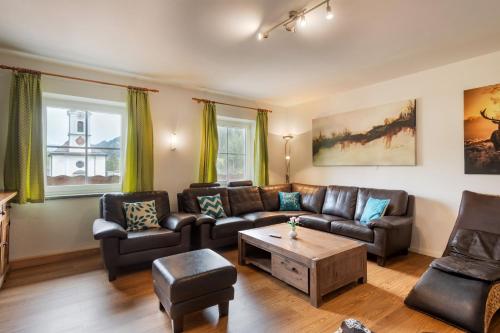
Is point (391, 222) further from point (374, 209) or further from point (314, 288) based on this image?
point (314, 288)

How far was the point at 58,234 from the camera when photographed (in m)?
3.36

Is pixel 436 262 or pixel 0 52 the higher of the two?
pixel 0 52

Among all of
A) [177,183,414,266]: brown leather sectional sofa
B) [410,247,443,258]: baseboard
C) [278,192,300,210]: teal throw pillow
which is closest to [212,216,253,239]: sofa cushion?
[177,183,414,266]: brown leather sectional sofa

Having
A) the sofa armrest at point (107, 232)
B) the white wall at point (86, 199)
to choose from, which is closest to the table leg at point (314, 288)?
the sofa armrest at point (107, 232)

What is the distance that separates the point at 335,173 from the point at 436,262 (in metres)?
2.62

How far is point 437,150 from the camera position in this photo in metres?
3.44

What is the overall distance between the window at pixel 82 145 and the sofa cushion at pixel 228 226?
67.6 inches

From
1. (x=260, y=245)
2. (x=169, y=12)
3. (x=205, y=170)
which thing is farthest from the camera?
(x=205, y=170)

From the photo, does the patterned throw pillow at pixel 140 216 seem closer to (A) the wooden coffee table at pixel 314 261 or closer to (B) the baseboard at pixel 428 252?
(A) the wooden coffee table at pixel 314 261

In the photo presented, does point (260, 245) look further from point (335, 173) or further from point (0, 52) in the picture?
point (0, 52)

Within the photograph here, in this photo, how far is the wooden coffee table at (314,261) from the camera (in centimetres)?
229

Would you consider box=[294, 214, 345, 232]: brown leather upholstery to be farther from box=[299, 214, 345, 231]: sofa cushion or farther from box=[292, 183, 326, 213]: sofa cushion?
box=[292, 183, 326, 213]: sofa cushion

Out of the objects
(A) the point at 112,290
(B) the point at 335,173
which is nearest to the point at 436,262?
(B) the point at 335,173

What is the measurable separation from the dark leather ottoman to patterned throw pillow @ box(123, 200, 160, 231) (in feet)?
4.13
